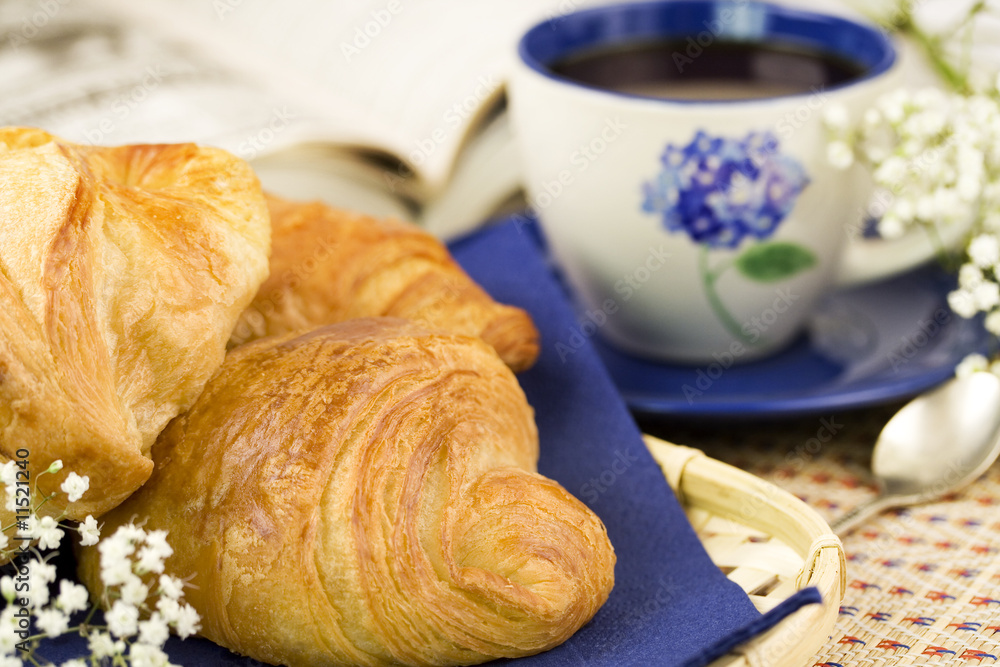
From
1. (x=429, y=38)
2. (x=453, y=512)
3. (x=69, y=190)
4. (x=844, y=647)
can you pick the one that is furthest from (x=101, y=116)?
(x=844, y=647)

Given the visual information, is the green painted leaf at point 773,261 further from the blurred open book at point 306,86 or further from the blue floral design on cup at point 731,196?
the blurred open book at point 306,86

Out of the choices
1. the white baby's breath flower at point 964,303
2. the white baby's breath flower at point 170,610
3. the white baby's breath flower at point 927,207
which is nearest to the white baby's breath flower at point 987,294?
the white baby's breath flower at point 964,303

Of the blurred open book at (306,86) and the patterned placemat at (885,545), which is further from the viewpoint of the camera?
the blurred open book at (306,86)

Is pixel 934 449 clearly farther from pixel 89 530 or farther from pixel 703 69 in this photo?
pixel 89 530
